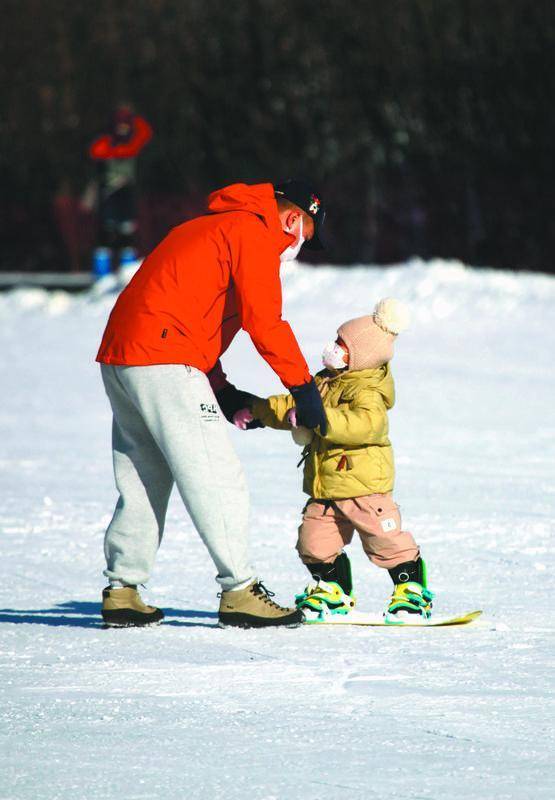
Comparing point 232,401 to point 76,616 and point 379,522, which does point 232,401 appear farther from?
point 76,616

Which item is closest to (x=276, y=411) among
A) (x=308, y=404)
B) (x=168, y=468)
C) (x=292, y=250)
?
(x=308, y=404)

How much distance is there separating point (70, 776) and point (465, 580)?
286 centimetres

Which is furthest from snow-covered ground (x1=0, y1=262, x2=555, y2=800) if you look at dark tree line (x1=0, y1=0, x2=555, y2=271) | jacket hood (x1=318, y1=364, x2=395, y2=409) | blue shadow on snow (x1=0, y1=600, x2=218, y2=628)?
dark tree line (x1=0, y1=0, x2=555, y2=271)

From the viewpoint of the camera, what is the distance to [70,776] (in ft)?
13.2

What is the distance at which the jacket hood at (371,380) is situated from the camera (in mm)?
5715

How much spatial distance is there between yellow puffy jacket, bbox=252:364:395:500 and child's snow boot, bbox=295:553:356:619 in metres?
0.30

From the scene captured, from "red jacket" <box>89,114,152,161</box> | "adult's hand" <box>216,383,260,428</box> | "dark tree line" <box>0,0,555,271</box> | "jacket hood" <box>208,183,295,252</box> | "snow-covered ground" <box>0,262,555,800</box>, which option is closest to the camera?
"snow-covered ground" <box>0,262,555,800</box>

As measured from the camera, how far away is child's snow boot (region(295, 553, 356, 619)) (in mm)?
5836

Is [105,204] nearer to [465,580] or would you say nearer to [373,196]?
[373,196]

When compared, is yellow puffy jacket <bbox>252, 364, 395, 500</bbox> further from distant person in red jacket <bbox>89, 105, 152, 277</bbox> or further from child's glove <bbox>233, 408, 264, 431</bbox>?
distant person in red jacket <bbox>89, 105, 152, 277</bbox>

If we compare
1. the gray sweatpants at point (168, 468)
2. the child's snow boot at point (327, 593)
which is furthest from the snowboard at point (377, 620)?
the gray sweatpants at point (168, 468)

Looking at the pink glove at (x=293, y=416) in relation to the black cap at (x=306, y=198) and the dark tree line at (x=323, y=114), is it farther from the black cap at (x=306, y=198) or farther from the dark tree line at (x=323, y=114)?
the dark tree line at (x=323, y=114)

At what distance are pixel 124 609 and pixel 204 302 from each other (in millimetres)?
1088

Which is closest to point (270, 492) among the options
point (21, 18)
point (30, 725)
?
point (30, 725)
